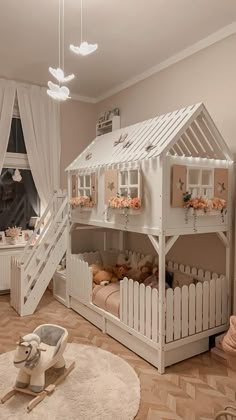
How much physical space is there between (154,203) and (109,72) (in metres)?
2.52

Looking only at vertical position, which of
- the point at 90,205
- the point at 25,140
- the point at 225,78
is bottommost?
the point at 90,205

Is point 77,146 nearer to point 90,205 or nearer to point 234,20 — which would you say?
point 90,205

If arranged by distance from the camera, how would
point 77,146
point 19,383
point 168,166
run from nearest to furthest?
point 19,383, point 168,166, point 77,146

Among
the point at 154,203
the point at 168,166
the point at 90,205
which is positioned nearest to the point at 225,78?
the point at 168,166

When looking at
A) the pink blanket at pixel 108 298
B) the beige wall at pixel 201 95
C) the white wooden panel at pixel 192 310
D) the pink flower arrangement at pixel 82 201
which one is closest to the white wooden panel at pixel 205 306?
the white wooden panel at pixel 192 310

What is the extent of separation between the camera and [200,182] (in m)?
2.79

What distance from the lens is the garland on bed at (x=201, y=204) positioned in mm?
2646

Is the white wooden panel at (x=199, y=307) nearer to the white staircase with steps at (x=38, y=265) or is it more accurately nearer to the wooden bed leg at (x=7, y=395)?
the wooden bed leg at (x=7, y=395)

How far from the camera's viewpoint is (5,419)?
1998mm

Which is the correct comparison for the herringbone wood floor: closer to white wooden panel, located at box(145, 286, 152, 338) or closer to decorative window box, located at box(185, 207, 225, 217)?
white wooden panel, located at box(145, 286, 152, 338)

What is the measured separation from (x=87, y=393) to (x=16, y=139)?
12.5 ft

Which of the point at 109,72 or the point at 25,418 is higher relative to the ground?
the point at 109,72

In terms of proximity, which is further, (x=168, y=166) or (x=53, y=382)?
(x=168, y=166)

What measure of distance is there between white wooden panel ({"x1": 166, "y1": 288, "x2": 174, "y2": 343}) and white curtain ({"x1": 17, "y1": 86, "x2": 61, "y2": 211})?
285cm
